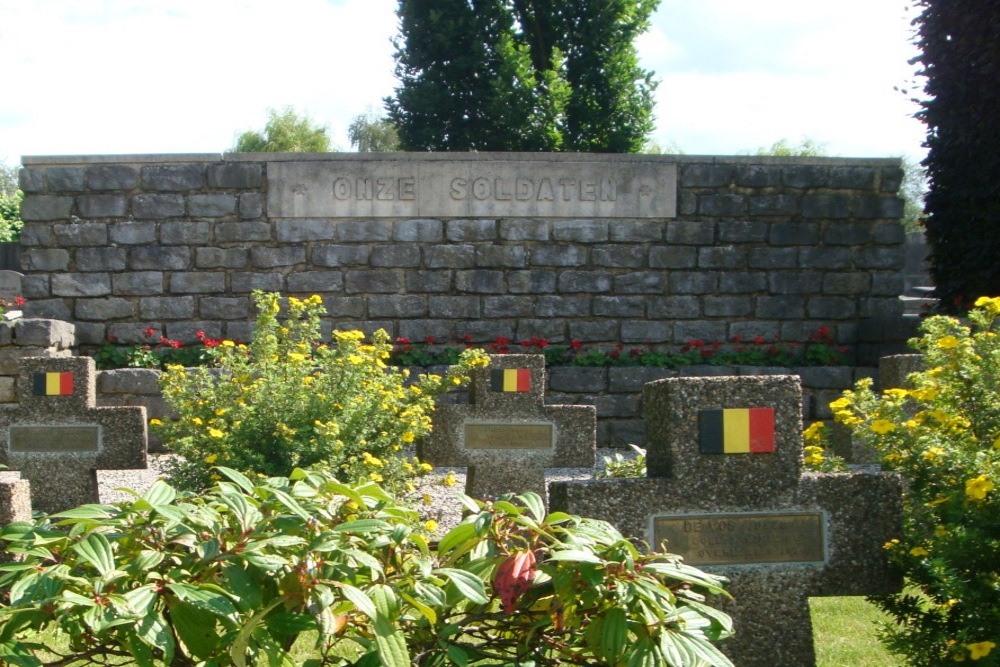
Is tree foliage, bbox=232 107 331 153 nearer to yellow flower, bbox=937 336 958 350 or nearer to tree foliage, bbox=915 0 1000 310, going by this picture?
tree foliage, bbox=915 0 1000 310

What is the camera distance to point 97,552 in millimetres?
2105

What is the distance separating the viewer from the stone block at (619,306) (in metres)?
10.3

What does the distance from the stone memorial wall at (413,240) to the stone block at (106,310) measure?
0.5 inches

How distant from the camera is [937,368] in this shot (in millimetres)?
3633

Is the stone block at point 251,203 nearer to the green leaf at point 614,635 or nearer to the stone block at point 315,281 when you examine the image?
the stone block at point 315,281

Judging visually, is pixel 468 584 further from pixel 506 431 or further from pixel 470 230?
pixel 470 230

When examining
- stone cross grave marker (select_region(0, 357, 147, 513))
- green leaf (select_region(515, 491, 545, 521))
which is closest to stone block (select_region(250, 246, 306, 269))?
stone cross grave marker (select_region(0, 357, 147, 513))

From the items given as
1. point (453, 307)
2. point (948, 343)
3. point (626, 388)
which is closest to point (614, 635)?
point (948, 343)

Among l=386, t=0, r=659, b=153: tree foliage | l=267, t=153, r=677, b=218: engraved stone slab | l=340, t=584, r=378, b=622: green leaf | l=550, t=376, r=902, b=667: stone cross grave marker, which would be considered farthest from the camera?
l=386, t=0, r=659, b=153: tree foliage

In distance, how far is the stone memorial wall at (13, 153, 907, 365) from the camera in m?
10.1

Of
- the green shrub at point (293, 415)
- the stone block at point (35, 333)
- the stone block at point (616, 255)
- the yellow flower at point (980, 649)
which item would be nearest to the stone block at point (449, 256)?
the stone block at point (616, 255)

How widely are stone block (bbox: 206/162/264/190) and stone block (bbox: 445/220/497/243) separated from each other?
70.5 inches

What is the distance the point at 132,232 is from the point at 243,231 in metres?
1.03

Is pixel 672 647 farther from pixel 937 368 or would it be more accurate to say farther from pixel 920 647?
pixel 937 368
